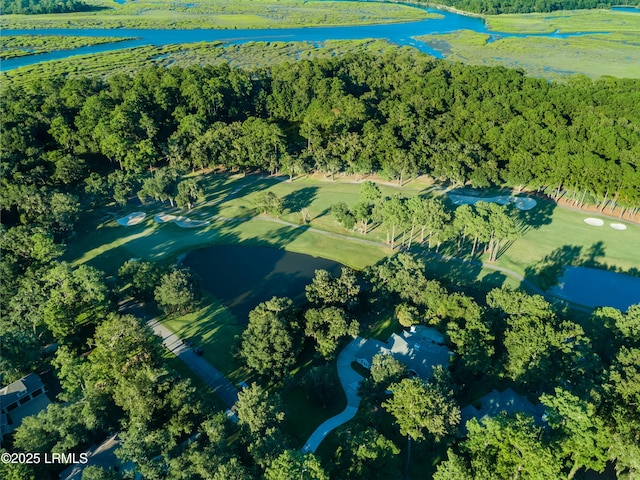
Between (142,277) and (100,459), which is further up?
(142,277)

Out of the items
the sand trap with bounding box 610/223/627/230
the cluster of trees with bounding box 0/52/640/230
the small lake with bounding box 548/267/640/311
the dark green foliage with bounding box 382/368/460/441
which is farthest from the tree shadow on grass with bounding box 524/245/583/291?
the dark green foliage with bounding box 382/368/460/441

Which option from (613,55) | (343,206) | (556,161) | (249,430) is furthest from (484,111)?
(613,55)

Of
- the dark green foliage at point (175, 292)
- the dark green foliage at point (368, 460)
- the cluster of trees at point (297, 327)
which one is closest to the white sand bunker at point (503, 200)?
the cluster of trees at point (297, 327)

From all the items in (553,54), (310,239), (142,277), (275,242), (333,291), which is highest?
(553,54)

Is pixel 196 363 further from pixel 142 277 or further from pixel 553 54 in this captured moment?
pixel 553 54

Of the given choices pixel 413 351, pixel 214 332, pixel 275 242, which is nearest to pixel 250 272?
pixel 275 242

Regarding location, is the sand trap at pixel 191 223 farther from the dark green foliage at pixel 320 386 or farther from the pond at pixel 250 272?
the dark green foliage at pixel 320 386

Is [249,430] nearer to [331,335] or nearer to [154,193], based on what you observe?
[331,335]

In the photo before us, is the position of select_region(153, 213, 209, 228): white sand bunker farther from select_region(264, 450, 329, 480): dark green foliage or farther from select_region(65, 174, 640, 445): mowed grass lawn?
select_region(264, 450, 329, 480): dark green foliage
